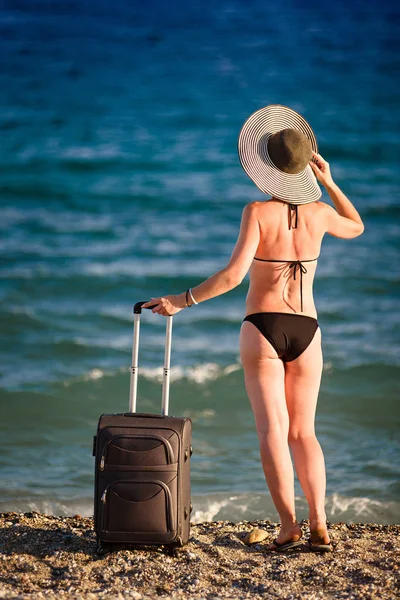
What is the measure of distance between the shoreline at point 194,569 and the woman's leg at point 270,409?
22cm

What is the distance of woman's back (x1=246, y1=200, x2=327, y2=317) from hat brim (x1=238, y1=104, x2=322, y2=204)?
39mm

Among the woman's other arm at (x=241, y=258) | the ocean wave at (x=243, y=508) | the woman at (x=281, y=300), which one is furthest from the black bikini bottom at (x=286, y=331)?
the ocean wave at (x=243, y=508)

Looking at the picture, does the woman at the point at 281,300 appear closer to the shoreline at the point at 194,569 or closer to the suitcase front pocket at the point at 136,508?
the shoreline at the point at 194,569

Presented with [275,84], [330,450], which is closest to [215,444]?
[330,450]

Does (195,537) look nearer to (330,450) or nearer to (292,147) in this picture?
(292,147)

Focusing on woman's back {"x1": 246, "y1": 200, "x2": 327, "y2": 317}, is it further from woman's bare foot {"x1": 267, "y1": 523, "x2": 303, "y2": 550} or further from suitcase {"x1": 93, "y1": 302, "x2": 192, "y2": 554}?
woman's bare foot {"x1": 267, "y1": 523, "x2": 303, "y2": 550}

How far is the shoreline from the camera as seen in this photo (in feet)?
7.88

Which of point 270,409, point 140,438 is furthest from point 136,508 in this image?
point 270,409

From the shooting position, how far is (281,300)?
2.81m

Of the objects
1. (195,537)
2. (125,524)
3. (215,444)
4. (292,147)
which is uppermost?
(292,147)

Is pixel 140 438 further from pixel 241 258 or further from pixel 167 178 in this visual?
pixel 167 178

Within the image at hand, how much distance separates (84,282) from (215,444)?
3788 millimetres

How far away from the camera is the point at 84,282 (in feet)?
29.2

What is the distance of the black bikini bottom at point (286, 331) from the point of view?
2779mm
